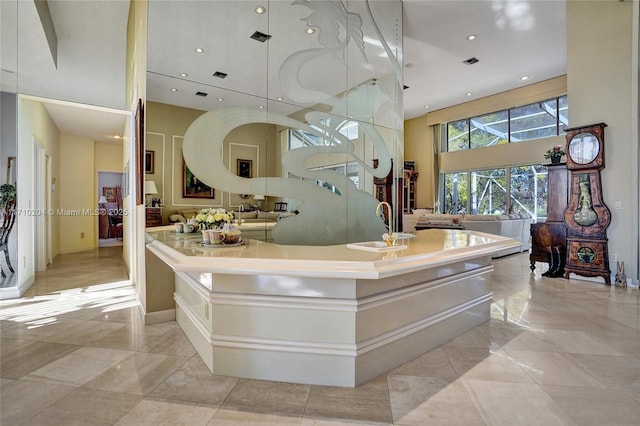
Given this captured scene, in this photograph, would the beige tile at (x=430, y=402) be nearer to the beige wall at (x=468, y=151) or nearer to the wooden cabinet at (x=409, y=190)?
the beige wall at (x=468, y=151)

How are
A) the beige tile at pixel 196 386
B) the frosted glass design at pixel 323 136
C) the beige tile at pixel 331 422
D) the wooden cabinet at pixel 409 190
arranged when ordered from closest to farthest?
the beige tile at pixel 331 422 < the beige tile at pixel 196 386 < the frosted glass design at pixel 323 136 < the wooden cabinet at pixel 409 190

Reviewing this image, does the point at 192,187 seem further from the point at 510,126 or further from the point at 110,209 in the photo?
the point at 510,126

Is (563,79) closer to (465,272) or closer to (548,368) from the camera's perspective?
(465,272)

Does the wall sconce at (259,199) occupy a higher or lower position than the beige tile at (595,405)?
higher

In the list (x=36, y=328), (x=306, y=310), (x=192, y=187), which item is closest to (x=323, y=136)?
(x=192, y=187)

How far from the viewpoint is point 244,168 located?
Result: 284 cm

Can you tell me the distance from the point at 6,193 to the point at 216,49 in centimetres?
316

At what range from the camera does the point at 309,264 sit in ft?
5.74

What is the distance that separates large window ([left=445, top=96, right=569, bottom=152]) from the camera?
8227 millimetres

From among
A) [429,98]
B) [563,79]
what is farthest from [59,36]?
[563,79]

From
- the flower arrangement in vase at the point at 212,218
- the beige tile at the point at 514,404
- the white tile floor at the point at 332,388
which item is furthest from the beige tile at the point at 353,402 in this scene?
the flower arrangement in vase at the point at 212,218

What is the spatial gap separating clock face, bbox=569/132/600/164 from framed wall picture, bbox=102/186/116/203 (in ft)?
36.8

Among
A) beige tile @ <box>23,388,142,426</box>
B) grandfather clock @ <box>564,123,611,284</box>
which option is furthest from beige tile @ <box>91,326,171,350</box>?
grandfather clock @ <box>564,123,611,284</box>

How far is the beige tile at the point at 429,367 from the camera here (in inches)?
82.5
